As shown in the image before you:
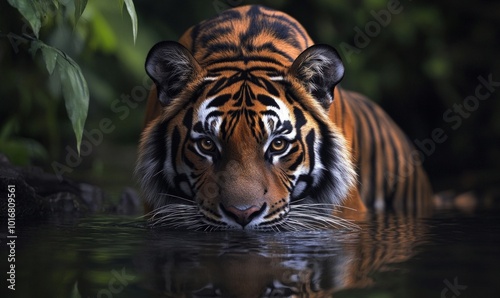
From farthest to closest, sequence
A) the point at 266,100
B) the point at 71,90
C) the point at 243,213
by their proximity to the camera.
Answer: the point at 266,100 → the point at 71,90 → the point at 243,213

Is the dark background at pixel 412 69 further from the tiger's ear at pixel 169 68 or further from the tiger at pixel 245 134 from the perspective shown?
the tiger's ear at pixel 169 68

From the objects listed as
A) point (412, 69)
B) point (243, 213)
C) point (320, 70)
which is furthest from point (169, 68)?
point (412, 69)

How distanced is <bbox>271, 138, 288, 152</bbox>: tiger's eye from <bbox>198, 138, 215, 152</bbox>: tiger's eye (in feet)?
0.84

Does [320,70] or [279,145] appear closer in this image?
[279,145]

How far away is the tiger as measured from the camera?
4191 mm

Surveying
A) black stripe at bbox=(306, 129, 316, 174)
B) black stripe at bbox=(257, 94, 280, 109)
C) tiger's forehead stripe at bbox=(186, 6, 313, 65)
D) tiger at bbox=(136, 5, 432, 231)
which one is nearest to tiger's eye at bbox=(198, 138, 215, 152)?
tiger at bbox=(136, 5, 432, 231)

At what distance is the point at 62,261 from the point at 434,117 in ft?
20.9

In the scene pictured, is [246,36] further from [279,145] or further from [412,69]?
[412,69]

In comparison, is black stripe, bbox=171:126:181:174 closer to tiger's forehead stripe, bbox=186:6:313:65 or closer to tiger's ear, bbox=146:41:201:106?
tiger's ear, bbox=146:41:201:106

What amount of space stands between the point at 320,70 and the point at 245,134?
55cm

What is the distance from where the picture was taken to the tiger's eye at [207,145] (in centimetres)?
434

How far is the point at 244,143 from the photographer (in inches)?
167

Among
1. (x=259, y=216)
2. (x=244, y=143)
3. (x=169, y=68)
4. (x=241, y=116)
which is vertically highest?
(x=169, y=68)

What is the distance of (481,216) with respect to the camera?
5418mm
